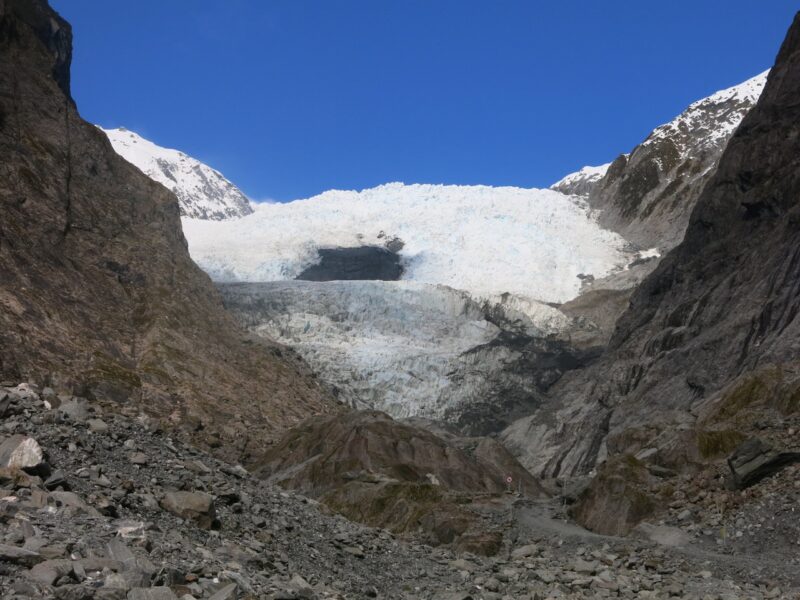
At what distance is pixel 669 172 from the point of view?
129500 mm

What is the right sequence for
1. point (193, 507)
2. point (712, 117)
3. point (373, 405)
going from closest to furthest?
point (193, 507), point (373, 405), point (712, 117)

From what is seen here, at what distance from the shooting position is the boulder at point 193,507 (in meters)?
13.3

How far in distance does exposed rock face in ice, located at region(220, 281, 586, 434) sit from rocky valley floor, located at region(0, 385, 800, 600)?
166 feet

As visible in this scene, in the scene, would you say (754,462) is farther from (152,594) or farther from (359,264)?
(359,264)

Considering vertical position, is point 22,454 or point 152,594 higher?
point 22,454

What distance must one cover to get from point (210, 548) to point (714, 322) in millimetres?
40589

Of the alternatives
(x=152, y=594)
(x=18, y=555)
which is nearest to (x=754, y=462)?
(x=152, y=594)

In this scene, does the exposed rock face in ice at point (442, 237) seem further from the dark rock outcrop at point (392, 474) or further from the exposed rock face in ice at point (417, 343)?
the dark rock outcrop at point (392, 474)

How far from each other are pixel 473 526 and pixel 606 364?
40.9 m

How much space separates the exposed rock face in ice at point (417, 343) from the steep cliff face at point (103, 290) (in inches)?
864

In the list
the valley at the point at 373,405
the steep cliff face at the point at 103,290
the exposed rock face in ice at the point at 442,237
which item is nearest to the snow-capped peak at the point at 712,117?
the exposed rock face in ice at the point at 442,237

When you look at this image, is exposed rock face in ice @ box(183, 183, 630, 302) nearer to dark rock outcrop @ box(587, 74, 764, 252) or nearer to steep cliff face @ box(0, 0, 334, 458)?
dark rock outcrop @ box(587, 74, 764, 252)

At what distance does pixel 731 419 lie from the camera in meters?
27.5

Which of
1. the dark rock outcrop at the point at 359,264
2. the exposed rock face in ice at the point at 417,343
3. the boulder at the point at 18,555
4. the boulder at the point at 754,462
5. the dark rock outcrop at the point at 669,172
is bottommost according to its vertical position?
the boulder at the point at 18,555
